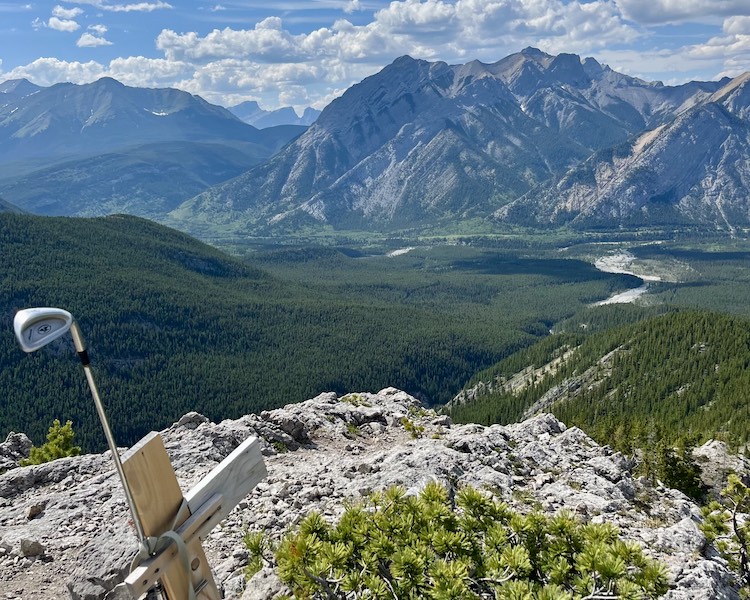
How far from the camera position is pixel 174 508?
299 inches

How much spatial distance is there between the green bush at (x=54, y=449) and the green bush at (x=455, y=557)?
3119 cm

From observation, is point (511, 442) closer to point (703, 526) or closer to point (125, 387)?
point (703, 526)

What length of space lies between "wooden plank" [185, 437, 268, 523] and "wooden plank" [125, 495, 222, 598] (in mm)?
134

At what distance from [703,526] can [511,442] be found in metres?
13.1

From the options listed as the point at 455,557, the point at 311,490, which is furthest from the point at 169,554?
the point at 311,490

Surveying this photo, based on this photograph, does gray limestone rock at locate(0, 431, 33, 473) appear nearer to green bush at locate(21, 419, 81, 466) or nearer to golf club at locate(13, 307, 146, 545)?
green bush at locate(21, 419, 81, 466)

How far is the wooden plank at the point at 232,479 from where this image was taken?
7953 mm

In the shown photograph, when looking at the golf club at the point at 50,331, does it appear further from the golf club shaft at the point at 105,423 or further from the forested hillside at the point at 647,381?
the forested hillside at the point at 647,381

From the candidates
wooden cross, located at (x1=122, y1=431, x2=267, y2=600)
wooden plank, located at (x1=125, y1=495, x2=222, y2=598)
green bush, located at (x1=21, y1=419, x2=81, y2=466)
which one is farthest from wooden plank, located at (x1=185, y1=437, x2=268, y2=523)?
green bush, located at (x1=21, y1=419, x2=81, y2=466)

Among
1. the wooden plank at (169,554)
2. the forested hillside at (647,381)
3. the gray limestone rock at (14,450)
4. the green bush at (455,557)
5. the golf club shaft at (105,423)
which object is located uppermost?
the golf club shaft at (105,423)

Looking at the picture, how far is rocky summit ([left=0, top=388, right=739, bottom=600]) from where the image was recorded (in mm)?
17719

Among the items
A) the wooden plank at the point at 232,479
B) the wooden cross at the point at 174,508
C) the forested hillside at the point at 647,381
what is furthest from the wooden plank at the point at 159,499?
the forested hillside at the point at 647,381

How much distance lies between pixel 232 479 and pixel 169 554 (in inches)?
53.5

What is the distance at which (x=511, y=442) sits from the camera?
34594mm
